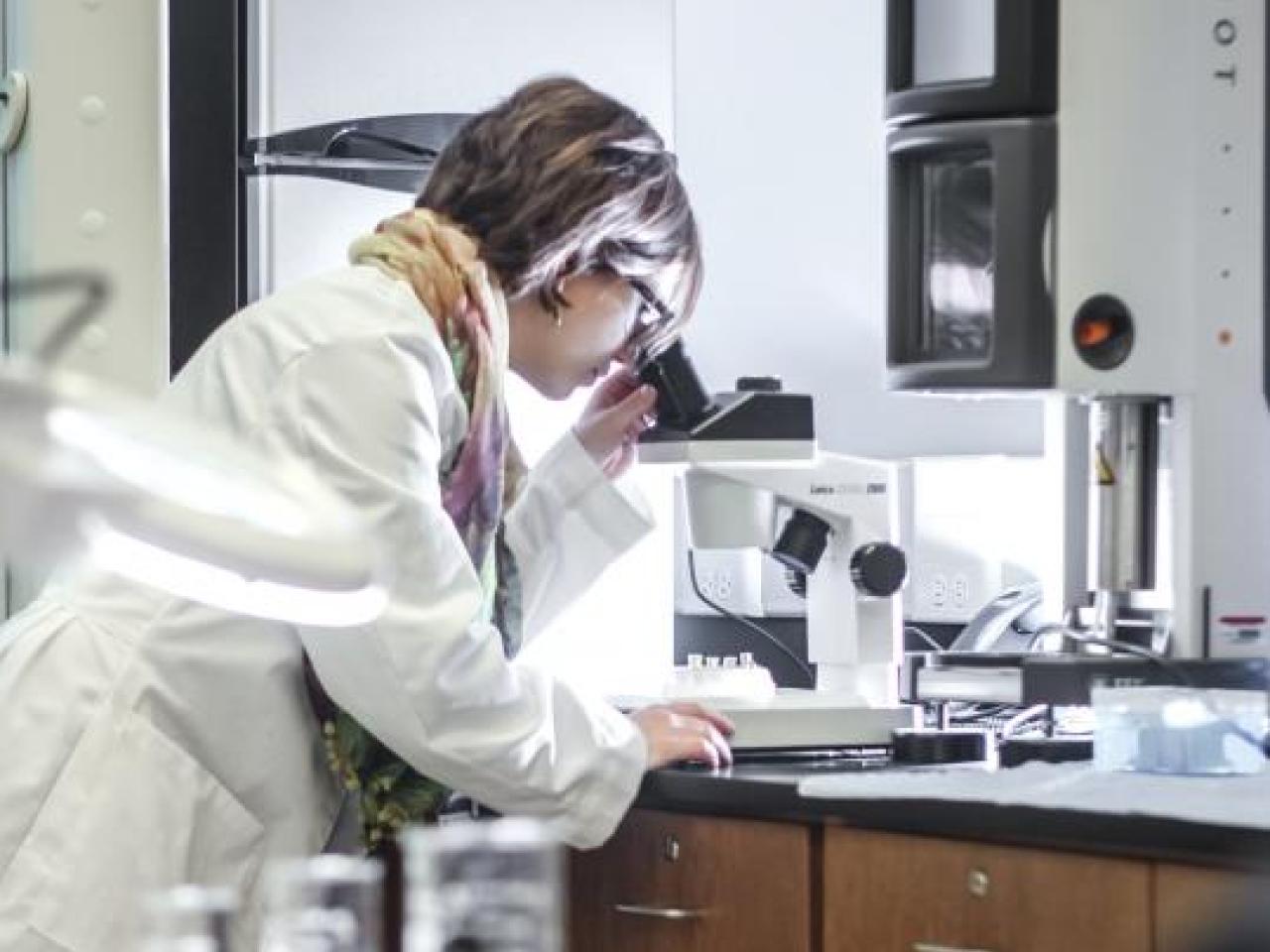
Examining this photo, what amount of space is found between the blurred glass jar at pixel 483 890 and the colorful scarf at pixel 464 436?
1209 millimetres

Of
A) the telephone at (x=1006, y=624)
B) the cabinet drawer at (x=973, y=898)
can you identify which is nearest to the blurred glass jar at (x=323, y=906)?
the cabinet drawer at (x=973, y=898)

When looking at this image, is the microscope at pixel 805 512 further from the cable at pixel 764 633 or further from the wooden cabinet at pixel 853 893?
the cable at pixel 764 633

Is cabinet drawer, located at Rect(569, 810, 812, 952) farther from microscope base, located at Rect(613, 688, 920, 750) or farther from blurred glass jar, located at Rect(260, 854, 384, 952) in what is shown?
blurred glass jar, located at Rect(260, 854, 384, 952)

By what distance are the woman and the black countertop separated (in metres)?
0.04

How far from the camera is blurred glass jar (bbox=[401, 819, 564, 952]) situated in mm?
867

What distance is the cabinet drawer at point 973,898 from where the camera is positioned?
70.3 inches

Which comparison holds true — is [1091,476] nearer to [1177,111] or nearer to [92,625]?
[1177,111]

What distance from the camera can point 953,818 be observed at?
1.88 m

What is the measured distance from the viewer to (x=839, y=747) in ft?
7.31

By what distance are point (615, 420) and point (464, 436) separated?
32cm

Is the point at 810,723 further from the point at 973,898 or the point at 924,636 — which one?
the point at 924,636

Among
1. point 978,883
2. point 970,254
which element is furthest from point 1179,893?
point 970,254

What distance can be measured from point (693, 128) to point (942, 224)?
54.2 inches

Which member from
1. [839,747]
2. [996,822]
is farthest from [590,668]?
[996,822]
